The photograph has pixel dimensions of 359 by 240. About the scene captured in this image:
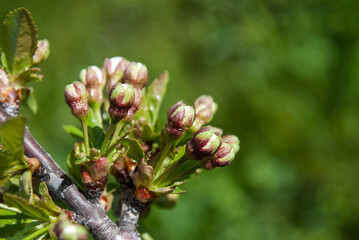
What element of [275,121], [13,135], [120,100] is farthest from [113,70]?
[275,121]

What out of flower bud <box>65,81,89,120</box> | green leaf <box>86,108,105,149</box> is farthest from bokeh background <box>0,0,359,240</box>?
flower bud <box>65,81,89,120</box>

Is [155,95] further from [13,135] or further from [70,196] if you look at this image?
[13,135]

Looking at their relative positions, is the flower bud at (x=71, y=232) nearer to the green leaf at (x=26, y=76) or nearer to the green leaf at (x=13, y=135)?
the green leaf at (x=13, y=135)

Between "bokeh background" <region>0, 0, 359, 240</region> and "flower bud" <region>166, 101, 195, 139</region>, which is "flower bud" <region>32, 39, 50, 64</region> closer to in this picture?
"flower bud" <region>166, 101, 195, 139</region>

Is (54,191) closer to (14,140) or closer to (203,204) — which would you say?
(14,140)

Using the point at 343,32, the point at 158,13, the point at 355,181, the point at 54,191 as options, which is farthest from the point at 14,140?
the point at 158,13

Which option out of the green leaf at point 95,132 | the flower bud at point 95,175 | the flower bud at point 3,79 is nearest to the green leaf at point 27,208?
the flower bud at point 95,175
